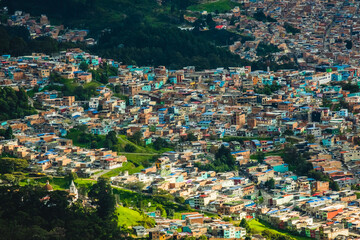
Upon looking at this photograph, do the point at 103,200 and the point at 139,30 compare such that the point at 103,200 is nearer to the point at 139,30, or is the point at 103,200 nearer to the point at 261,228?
the point at 261,228

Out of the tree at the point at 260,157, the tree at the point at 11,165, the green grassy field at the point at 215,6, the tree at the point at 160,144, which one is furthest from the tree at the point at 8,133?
the green grassy field at the point at 215,6

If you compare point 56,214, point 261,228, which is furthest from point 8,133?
point 261,228

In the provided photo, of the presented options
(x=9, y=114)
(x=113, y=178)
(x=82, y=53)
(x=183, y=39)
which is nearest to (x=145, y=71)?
(x=82, y=53)

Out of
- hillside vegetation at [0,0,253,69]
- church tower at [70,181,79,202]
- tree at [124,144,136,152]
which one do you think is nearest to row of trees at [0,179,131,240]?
church tower at [70,181,79,202]

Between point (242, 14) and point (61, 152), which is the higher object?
point (242, 14)

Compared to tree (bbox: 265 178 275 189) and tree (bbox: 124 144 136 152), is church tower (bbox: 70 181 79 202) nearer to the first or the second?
tree (bbox: 124 144 136 152)

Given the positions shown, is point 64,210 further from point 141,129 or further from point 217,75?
point 217,75
